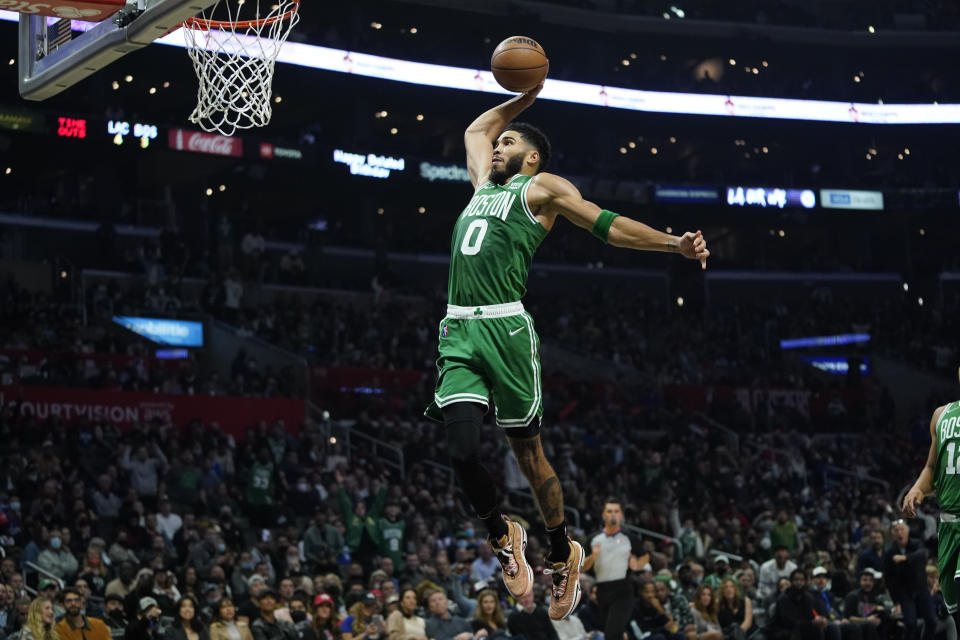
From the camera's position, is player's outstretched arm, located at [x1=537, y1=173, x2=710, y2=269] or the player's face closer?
player's outstretched arm, located at [x1=537, y1=173, x2=710, y2=269]

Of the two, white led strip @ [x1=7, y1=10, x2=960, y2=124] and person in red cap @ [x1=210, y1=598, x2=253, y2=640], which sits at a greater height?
white led strip @ [x1=7, y1=10, x2=960, y2=124]

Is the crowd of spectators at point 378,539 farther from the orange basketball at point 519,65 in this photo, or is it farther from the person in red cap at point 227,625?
the orange basketball at point 519,65

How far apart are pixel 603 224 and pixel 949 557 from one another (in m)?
3.93

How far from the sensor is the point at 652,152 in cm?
4275

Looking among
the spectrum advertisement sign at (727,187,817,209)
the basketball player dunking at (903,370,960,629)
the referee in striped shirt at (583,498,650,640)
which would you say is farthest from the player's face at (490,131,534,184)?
the spectrum advertisement sign at (727,187,817,209)

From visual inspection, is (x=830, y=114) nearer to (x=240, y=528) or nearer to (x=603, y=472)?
(x=603, y=472)

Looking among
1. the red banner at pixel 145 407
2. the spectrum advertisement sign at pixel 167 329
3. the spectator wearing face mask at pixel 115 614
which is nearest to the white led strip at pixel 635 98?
the spectrum advertisement sign at pixel 167 329

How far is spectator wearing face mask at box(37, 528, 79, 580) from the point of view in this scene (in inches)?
551

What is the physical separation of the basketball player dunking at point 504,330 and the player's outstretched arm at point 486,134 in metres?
0.20

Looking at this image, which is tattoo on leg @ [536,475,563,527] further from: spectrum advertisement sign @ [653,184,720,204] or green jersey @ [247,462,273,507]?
spectrum advertisement sign @ [653,184,720,204]

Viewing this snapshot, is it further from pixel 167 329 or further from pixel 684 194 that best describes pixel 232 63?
pixel 684 194

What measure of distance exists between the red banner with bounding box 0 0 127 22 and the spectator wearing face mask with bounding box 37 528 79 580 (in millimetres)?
8497

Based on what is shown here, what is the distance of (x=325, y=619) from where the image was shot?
1279cm

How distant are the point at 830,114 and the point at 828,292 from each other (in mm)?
6146
